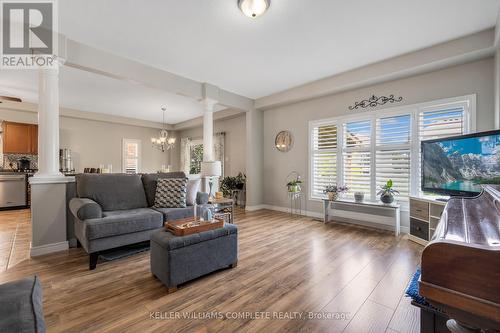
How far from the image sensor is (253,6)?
7.35ft

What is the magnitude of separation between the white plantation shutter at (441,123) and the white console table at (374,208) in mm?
1239

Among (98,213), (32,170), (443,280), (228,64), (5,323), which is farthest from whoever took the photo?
(32,170)

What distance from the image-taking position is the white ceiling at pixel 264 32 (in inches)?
94.9

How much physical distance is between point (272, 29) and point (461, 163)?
2788 mm

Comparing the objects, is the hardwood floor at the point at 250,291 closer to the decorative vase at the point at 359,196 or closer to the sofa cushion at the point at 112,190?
the sofa cushion at the point at 112,190

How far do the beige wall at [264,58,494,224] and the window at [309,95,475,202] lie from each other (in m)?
0.13

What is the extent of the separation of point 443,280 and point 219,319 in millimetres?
1494

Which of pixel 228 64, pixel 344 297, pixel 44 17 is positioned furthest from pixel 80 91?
pixel 344 297

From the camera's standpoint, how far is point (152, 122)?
26.8ft

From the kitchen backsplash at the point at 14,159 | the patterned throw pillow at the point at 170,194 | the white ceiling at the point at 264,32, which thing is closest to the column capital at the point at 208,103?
the white ceiling at the point at 264,32

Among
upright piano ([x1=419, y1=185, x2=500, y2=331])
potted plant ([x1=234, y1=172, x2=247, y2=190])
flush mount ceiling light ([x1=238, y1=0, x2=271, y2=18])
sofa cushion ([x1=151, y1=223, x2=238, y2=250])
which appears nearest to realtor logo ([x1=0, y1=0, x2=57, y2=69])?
→ flush mount ceiling light ([x1=238, y1=0, x2=271, y2=18])

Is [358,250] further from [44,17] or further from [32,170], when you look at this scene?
[32,170]

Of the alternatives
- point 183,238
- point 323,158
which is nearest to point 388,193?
point 323,158

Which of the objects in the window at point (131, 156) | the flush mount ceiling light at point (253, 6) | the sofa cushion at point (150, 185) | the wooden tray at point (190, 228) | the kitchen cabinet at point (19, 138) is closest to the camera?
the wooden tray at point (190, 228)
